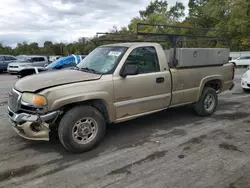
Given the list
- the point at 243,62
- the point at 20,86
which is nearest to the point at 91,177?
the point at 20,86

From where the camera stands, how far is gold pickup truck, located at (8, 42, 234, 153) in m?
3.63

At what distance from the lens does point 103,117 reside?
13.5ft

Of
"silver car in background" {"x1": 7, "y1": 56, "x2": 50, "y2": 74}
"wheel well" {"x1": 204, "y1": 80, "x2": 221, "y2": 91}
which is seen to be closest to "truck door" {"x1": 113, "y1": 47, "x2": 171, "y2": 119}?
"wheel well" {"x1": 204, "y1": 80, "x2": 221, "y2": 91}

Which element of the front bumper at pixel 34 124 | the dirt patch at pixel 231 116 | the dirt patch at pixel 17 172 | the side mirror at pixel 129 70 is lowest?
the dirt patch at pixel 231 116

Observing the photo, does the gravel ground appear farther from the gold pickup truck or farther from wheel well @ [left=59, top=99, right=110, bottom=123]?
wheel well @ [left=59, top=99, right=110, bottom=123]

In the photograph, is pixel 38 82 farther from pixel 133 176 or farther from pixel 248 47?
pixel 248 47

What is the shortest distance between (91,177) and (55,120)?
1100 millimetres

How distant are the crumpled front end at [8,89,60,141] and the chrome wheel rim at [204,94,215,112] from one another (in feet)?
12.8

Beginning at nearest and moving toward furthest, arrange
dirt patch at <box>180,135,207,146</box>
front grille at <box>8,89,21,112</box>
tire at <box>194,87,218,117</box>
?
front grille at <box>8,89,21,112</box>
dirt patch at <box>180,135,207,146</box>
tire at <box>194,87,218,117</box>

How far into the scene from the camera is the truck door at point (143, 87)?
423cm

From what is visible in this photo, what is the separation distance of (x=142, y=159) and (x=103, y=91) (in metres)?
1.30

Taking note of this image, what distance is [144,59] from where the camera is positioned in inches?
185

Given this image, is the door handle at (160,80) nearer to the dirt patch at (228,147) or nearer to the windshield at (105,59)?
the windshield at (105,59)

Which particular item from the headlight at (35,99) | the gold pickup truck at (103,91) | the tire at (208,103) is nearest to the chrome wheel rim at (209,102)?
the tire at (208,103)
